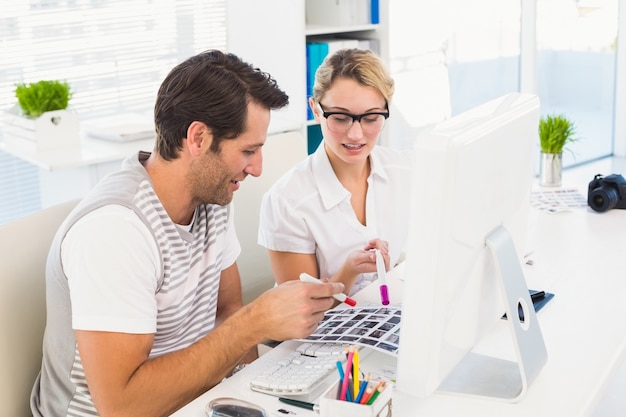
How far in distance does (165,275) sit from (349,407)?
0.50 metres

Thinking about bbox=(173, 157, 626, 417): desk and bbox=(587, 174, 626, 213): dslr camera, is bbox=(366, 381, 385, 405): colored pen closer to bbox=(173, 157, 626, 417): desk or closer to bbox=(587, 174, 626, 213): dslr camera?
bbox=(173, 157, 626, 417): desk

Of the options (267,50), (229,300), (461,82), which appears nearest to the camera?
(229,300)

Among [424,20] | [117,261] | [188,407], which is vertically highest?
[424,20]

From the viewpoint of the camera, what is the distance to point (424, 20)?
416cm

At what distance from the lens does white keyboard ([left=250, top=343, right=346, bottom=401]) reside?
1365 mm

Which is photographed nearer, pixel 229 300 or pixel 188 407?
pixel 188 407

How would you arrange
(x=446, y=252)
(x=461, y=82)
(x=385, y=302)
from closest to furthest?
(x=446, y=252), (x=385, y=302), (x=461, y=82)

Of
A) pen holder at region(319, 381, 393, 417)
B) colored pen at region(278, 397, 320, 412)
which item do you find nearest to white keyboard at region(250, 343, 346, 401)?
colored pen at region(278, 397, 320, 412)

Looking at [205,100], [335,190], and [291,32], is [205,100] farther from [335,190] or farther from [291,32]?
[291,32]

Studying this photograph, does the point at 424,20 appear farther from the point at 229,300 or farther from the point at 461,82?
the point at 229,300

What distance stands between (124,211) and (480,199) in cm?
62

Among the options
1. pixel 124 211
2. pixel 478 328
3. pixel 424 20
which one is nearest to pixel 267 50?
pixel 424 20

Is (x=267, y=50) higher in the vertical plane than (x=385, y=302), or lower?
higher

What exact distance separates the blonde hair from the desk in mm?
483
